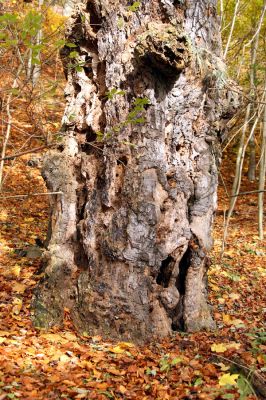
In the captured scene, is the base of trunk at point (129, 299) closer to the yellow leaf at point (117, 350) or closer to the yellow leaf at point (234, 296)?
the yellow leaf at point (117, 350)

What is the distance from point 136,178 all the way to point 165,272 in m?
1.03

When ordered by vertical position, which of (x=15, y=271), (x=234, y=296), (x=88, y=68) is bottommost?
(x=234, y=296)

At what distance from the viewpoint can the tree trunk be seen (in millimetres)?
3752

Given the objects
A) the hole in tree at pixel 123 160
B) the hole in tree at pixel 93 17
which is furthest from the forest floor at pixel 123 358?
the hole in tree at pixel 93 17

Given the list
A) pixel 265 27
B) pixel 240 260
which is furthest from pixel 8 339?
pixel 265 27

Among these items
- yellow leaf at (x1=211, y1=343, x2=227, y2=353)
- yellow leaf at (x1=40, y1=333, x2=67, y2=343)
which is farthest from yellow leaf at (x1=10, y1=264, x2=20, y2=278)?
yellow leaf at (x1=211, y1=343, x2=227, y2=353)

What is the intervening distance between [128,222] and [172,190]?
556 mm

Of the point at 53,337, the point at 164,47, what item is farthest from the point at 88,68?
the point at 53,337

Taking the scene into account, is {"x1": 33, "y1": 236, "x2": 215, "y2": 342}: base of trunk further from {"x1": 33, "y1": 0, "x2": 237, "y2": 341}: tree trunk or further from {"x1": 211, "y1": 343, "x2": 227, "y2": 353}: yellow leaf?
{"x1": 211, "y1": 343, "x2": 227, "y2": 353}: yellow leaf

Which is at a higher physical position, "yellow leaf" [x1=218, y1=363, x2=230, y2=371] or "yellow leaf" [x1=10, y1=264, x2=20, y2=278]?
"yellow leaf" [x1=10, y1=264, x2=20, y2=278]

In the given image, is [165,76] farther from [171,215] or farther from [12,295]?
[12,295]

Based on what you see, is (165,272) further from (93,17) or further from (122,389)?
(93,17)

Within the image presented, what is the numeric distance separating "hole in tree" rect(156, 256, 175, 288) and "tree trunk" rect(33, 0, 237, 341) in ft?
0.04

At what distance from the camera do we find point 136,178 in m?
3.76
